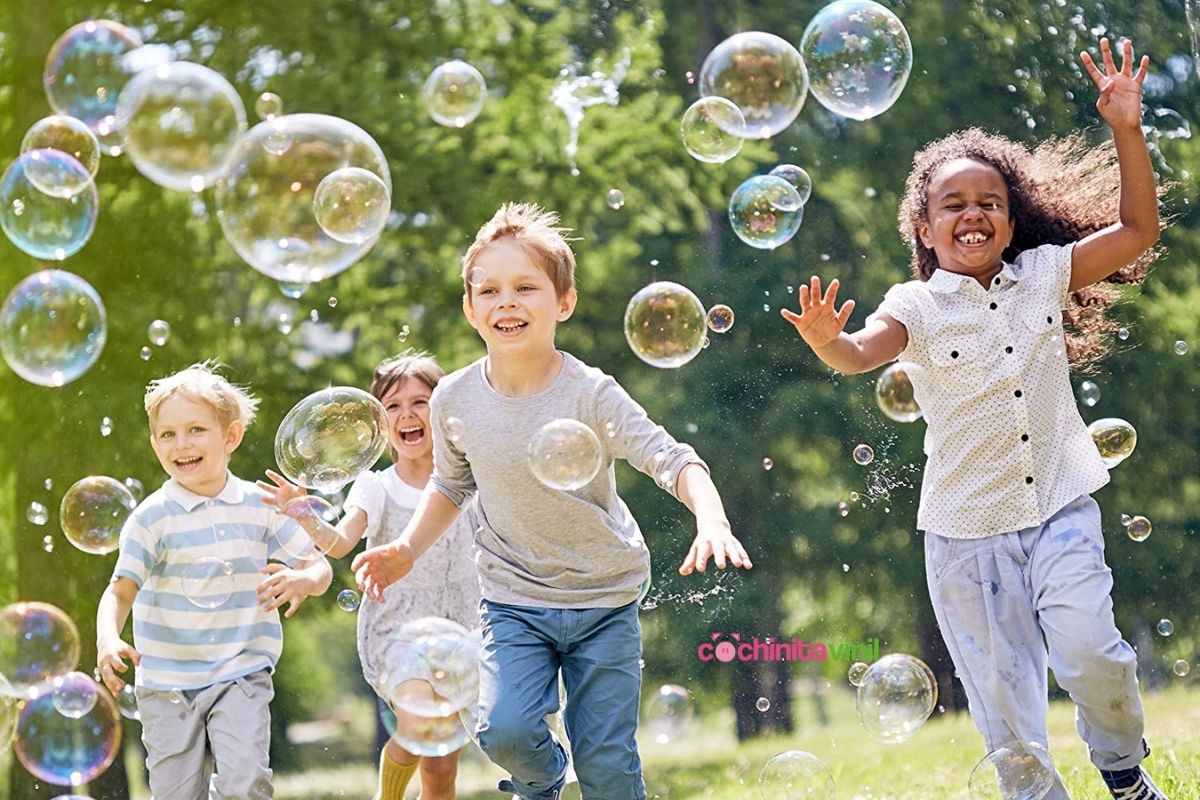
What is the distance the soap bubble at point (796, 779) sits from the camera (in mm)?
3965

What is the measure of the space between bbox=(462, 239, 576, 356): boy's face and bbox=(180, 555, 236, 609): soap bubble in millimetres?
950

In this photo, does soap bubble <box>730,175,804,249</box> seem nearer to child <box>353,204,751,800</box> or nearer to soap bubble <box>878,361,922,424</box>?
soap bubble <box>878,361,922,424</box>

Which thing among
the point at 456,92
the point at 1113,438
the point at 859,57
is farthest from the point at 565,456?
the point at 456,92

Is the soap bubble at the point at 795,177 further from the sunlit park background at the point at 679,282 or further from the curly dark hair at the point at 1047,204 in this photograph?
the sunlit park background at the point at 679,282

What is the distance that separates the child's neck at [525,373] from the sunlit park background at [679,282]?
414 cm

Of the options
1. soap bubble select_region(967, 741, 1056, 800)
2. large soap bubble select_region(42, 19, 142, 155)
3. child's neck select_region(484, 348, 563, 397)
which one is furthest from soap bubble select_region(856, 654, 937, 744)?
large soap bubble select_region(42, 19, 142, 155)

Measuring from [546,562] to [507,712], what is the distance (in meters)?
0.35

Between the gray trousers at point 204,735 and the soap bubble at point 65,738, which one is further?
the soap bubble at point 65,738

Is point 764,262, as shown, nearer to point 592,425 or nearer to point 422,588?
point 422,588

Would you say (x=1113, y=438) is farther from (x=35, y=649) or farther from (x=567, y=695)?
(x=35, y=649)

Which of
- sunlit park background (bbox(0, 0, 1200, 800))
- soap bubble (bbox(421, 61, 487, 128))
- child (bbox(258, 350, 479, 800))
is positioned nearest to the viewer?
child (bbox(258, 350, 479, 800))

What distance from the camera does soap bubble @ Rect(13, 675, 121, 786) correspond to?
4.23 meters

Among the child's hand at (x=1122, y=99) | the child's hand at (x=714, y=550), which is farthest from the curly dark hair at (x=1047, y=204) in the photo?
the child's hand at (x=714, y=550)

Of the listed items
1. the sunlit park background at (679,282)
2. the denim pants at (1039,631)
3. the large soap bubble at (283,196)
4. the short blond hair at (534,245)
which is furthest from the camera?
the sunlit park background at (679,282)
